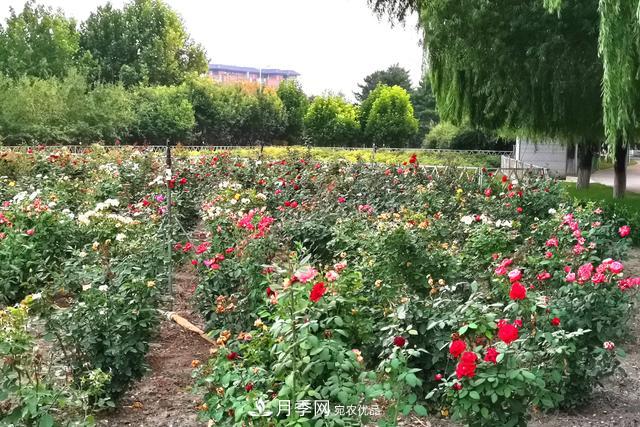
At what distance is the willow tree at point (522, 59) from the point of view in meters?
8.00

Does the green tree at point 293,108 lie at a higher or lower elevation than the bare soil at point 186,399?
higher

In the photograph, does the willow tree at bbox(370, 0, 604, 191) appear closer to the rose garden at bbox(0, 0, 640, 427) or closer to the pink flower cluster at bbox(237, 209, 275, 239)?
the rose garden at bbox(0, 0, 640, 427)

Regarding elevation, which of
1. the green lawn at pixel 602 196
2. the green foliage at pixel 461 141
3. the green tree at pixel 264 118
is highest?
the green tree at pixel 264 118

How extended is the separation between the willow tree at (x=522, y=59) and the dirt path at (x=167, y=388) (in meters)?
5.81

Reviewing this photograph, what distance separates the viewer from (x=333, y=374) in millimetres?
2012

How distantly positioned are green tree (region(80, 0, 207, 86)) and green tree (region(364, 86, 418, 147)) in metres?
15.5

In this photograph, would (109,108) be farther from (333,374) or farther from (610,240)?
(333,374)

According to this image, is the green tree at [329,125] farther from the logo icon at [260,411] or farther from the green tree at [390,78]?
the logo icon at [260,411]

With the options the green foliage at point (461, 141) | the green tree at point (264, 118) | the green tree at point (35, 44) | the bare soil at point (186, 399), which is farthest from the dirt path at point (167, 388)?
the green tree at point (264, 118)

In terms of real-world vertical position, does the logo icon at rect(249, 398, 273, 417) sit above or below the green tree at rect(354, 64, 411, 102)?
below

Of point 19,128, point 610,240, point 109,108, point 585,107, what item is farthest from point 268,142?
point 610,240

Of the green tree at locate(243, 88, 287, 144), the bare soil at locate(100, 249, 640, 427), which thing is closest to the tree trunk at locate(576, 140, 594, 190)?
the bare soil at locate(100, 249, 640, 427)

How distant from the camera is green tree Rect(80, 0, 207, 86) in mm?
40531

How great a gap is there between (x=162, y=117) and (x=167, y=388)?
25484mm
